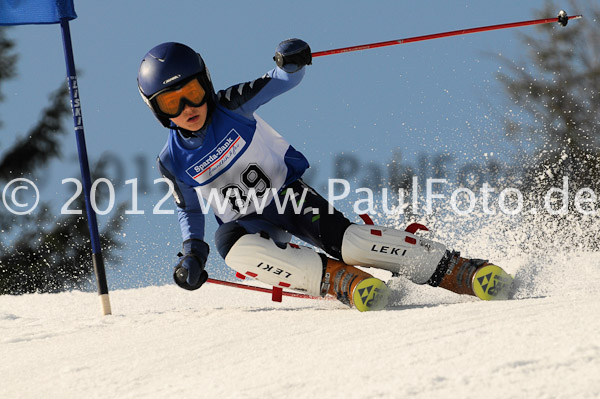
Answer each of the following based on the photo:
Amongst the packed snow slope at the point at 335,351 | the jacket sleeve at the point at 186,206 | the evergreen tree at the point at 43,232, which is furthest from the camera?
the evergreen tree at the point at 43,232

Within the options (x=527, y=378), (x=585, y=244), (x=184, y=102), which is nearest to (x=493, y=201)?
(x=585, y=244)

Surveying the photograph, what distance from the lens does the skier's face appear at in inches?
143

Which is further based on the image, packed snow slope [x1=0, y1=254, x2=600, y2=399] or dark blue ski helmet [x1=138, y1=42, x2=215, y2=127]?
dark blue ski helmet [x1=138, y1=42, x2=215, y2=127]

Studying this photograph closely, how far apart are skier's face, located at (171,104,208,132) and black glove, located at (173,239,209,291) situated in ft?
2.18

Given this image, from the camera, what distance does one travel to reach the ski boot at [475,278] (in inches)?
145

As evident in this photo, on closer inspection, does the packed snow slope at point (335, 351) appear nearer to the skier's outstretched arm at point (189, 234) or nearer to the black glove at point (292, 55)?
the skier's outstretched arm at point (189, 234)

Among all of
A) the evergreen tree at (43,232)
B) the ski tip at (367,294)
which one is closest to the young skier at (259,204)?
the ski tip at (367,294)

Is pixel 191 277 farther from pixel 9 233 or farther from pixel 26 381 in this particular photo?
pixel 9 233

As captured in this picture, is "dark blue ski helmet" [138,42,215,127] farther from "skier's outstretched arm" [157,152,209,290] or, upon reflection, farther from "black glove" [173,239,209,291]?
"black glove" [173,239,209,291]

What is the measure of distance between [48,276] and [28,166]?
214 centimetres

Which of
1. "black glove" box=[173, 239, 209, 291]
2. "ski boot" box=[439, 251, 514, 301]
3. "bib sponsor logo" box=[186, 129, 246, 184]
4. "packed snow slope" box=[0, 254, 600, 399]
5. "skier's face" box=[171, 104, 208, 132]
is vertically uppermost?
"skier's face" box=[171, 104, 208, 132]

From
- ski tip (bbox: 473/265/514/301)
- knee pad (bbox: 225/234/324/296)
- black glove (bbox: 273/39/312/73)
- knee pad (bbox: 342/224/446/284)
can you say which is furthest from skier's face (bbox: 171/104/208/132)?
ski tip (bbox: 473/265/514/301)

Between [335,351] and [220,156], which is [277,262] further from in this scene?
[335,351]

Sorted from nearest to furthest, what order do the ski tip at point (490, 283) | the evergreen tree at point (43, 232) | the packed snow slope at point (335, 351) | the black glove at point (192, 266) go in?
the packed snow slope at point (335, 351), the ski tip at point (490, 283), the black glove at point (192, 266), the evergreen tree at point (43, 232)
